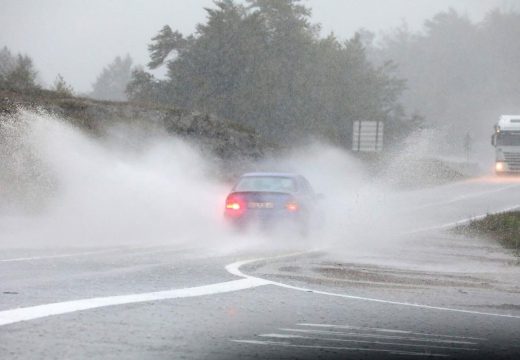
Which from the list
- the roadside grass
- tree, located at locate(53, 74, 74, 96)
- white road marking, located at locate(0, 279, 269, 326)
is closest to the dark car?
the roadside grass

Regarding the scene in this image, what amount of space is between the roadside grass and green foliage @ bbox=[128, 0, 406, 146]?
47.7m

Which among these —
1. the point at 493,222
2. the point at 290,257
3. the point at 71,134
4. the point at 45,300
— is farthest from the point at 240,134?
the point at 45,300

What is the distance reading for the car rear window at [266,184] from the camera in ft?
84.7

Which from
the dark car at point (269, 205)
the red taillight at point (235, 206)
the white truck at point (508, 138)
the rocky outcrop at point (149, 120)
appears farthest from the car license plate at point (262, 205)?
the white truck at point (508, 138)

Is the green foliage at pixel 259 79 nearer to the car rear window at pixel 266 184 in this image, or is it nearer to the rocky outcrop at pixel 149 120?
the rocky outcrop at pixel 149 120

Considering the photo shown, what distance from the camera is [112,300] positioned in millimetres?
11094

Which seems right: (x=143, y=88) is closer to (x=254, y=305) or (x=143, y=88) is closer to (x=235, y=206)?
(x=235, y=206)

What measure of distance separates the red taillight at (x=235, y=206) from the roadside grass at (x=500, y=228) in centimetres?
559

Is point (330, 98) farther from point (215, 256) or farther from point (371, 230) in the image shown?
point (215, 256)

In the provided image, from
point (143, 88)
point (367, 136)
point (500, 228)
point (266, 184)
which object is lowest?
point (500, 228)

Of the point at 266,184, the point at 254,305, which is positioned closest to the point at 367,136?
the point at 266,184

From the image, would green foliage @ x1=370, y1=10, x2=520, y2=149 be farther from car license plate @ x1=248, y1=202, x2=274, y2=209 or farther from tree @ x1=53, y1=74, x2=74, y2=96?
car license plate @ x1=248, y1=202, x2=274, y2=209

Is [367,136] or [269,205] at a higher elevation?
[367,136]

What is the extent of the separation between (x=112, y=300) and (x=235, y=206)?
14427 mm
